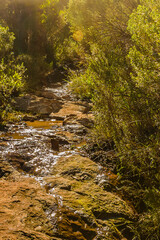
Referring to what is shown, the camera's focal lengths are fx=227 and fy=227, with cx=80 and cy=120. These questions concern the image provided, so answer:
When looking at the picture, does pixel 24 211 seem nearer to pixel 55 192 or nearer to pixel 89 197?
pixel 55 192

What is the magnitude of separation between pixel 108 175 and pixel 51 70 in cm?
926

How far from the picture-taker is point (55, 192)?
262cm

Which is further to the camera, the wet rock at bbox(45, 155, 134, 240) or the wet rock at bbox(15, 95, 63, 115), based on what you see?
the wet rock at bbox(15, 95, 63, 115)

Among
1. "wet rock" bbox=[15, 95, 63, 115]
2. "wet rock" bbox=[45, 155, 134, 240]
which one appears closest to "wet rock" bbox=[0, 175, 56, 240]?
"wet rock" bbox=[45, 155, 134, 240]

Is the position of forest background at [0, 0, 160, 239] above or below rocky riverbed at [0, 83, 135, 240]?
above

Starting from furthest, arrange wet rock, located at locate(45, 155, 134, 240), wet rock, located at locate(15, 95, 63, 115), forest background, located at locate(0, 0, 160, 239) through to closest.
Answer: wet rock, located at locate(15, 95, 63, 115), forest background, located at locate(0, 0, 160, 239), wet rock, located at locate(45, 155, 134, 240)

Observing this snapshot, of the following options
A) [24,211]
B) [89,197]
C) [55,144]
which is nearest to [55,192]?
[89,197]

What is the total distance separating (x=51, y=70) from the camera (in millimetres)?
11594

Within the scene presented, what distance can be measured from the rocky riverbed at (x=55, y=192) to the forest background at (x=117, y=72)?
31 centimetres

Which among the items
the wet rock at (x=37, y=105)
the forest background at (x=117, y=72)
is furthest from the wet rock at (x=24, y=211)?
the wet rock at (x=37, y=105)

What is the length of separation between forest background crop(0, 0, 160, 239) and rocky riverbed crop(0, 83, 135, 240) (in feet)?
1.01

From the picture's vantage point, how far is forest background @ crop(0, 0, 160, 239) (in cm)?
270

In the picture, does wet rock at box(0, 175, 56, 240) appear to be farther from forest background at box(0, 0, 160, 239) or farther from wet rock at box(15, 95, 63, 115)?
wet rock at box(15, 95, 63, 115)

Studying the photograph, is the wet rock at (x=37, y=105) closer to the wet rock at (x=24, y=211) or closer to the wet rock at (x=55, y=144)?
the wet rock at (x=55, y=144)
